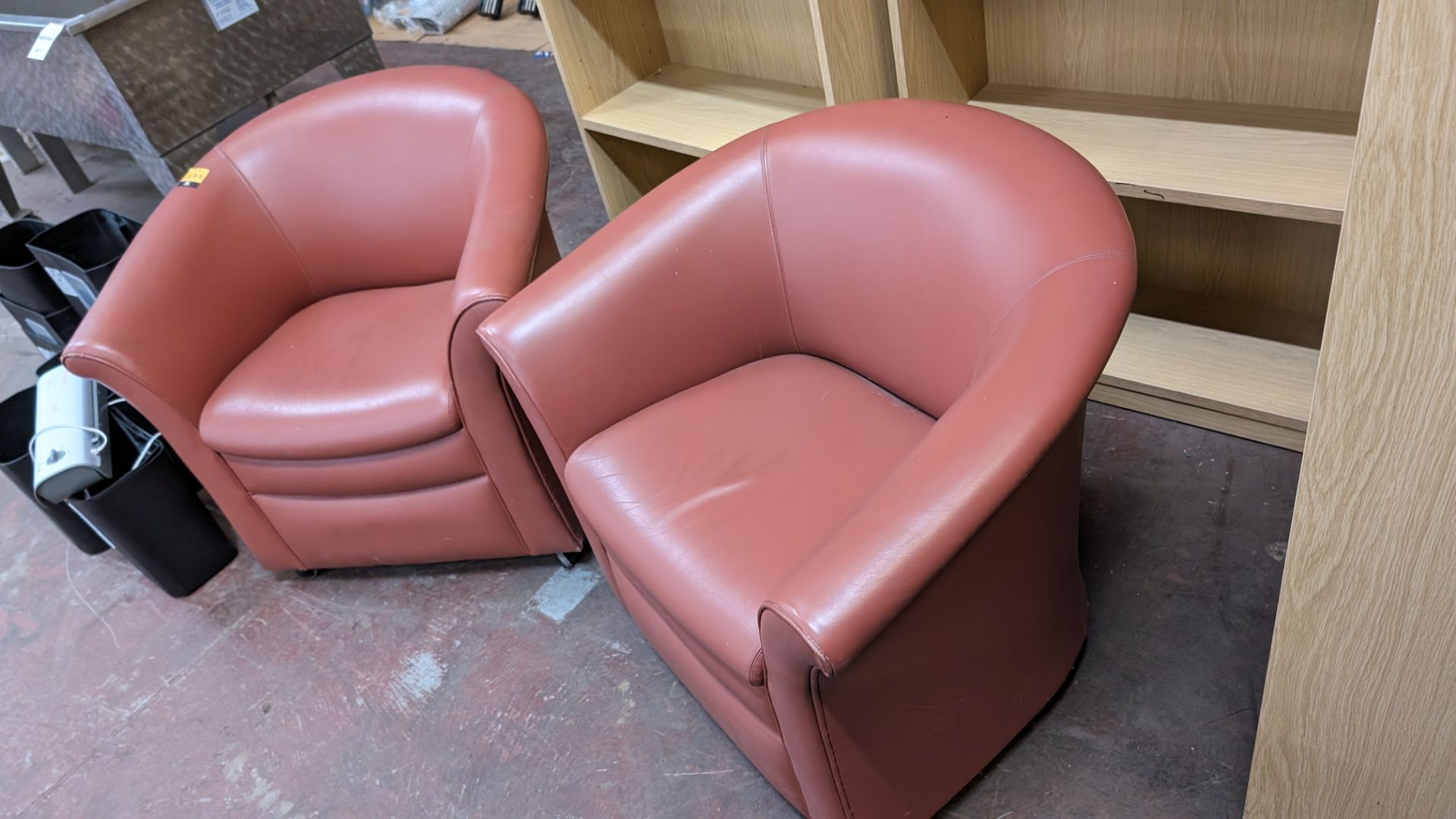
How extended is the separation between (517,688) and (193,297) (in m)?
0.96

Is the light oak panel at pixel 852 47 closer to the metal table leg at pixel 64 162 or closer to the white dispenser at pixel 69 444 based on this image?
the white dispenser at pixel 69 444

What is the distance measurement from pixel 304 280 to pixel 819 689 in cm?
152

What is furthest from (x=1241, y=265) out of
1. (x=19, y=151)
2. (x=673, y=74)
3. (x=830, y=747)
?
(x=19, y=151)

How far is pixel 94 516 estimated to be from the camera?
1.96 metres

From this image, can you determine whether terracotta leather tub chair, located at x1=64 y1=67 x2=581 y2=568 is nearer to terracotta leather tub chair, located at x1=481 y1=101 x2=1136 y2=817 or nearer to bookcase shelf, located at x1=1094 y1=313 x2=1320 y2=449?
terracotta leather tub chair, located at x1=481 y1=101 x2=1136 y2=817

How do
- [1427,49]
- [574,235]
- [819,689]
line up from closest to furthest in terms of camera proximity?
[1427,49], [819,689], [574,235]

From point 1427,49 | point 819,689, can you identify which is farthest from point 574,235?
point 1427,49

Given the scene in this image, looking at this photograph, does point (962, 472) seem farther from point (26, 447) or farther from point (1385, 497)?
point (26, 447)

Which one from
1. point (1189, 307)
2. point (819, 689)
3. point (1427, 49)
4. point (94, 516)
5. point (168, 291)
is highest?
point (1427, 49)

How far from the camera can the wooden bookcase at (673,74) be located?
7.44 ft

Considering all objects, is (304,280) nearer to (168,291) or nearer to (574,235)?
(168,291)

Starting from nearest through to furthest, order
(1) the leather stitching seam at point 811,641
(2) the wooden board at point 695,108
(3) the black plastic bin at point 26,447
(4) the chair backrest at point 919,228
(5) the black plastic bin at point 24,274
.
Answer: (1) the leather stitching seam at point 811,641 < (4) the chair backrest at point 919,228 < (3) the black plastic bin at point 26,447 < (2) the wooden board at point 695,108 < (5) the black plastic bin at point 24,274

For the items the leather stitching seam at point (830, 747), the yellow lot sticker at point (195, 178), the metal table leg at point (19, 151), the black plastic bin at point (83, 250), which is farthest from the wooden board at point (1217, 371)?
the metal table leg at point (19, 151)

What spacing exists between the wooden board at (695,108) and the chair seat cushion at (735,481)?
2.71ft
